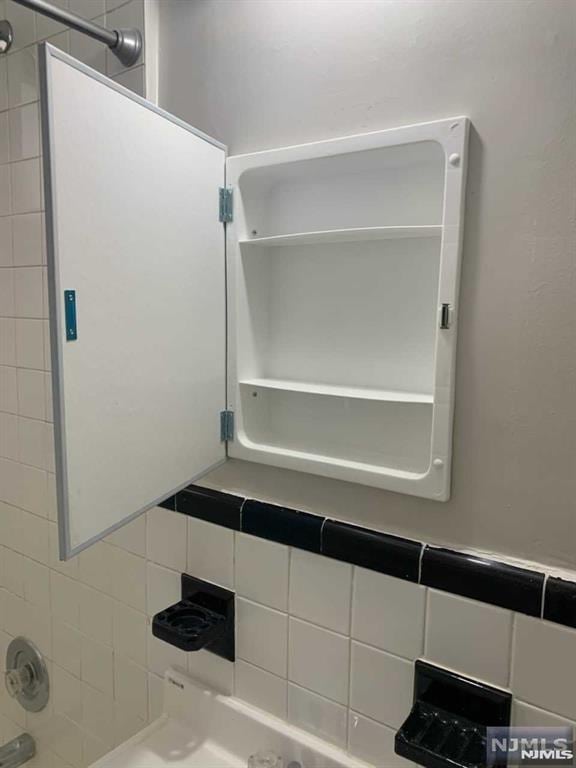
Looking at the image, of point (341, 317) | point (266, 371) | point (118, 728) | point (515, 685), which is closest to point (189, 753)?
point (118, 728)

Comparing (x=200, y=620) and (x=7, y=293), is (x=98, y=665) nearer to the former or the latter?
(x=200, y=620)

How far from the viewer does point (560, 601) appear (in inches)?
31.9

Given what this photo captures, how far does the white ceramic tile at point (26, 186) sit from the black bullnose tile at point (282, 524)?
95cm

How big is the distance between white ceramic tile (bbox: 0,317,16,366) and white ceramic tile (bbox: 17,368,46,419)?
53mm

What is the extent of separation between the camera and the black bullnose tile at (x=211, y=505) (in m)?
1.15

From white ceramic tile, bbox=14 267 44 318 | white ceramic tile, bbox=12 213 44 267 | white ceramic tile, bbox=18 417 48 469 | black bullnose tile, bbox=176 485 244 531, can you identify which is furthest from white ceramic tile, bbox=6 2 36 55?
black bullnose tile, bbox=176 485 244 531

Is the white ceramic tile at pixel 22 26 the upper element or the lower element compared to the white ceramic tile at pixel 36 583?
upper

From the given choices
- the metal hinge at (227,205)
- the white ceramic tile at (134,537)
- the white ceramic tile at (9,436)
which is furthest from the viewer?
the white ceramic tile at (9,436)

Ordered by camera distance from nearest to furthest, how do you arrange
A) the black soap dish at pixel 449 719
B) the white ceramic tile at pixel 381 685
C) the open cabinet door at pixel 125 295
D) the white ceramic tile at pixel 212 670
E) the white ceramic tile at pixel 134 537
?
the open cabinet door at pixel 125 295
the black soap dish at pixel 449 719
the white ceramic tile at pixel 381 685
the white ceramic tile at pixel 212 670
the white ceramic tile at pixel 134 537

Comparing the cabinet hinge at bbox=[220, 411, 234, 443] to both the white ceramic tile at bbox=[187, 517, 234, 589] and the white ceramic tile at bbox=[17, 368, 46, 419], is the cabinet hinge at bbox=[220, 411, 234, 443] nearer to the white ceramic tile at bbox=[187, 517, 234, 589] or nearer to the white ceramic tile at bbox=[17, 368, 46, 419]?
the white ceramic tile at bbox=[187, 517, 234, 589]

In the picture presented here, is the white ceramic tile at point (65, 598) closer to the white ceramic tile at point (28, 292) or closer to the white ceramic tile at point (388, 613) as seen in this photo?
the white ceramic tile at point (28, 292)

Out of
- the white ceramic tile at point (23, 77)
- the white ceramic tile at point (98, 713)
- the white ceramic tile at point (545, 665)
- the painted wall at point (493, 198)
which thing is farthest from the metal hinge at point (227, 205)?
the white ceramic tile at point (98, 713)

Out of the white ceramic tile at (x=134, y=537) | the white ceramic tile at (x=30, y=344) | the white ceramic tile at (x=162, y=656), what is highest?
the white ceramic tile at (x=30, y=344)

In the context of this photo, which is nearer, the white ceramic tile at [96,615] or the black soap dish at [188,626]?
the black soap dish at [188,626]
